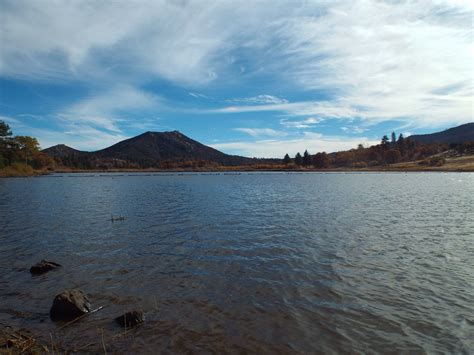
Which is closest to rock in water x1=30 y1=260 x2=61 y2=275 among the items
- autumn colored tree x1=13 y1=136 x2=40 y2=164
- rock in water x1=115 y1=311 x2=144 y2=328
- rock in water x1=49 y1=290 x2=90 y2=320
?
rock in water x1=49 y1=290 x2=90 y2=320

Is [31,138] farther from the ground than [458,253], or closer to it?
farther from the ground

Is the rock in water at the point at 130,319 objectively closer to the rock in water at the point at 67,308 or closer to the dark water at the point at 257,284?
the dark water at the point at 257,284

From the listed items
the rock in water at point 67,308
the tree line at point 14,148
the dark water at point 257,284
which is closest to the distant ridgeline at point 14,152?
the tree line at point 14,148

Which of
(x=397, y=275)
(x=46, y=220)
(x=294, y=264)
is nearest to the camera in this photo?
(x=397, y=275)

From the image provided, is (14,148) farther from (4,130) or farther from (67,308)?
(67,308)

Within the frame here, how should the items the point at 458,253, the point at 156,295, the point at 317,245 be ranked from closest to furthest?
1. the point at 156,295
2. the point at 458,253
3. the point at 317,245

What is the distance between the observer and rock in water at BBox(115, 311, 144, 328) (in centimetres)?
1180

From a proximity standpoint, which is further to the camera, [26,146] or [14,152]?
[26,146]

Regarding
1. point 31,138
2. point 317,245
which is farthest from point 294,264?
point 31,138

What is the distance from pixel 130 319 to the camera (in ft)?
39.0

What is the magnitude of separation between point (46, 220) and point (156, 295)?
26906mm

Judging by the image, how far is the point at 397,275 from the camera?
16188mm

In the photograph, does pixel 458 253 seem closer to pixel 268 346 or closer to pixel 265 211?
pixel 268 346

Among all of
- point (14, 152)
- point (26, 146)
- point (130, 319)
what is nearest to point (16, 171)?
point (14, 152)
